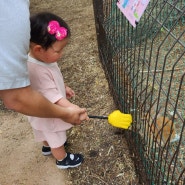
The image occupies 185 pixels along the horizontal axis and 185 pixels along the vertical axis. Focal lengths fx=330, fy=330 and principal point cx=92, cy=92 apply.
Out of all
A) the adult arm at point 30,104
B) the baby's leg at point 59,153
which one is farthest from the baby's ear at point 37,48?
the baby's leg at point 59,153

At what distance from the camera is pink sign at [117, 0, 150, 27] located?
4.74 feet

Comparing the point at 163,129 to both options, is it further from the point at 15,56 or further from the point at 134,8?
the point at 15,56

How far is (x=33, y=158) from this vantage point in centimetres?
244

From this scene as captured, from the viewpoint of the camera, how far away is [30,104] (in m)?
1.48

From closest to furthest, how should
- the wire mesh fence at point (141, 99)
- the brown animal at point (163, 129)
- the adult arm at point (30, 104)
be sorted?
the adult arm at point (30, 104), the brown animal at point (163, 129), the wire mesh fence at point (141, 99)

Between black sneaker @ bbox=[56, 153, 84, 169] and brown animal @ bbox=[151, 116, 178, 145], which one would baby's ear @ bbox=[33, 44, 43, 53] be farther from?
black sneaker @ bbox=[56, 153, 84, 169]

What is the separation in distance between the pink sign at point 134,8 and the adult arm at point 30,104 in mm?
565

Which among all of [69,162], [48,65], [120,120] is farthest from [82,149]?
[48,65]

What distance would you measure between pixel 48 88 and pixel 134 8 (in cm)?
64

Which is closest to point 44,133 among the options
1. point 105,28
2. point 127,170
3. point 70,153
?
point 70,153

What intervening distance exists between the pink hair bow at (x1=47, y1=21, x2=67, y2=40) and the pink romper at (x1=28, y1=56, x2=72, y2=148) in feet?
0.71

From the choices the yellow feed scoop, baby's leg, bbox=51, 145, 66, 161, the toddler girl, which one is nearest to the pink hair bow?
the toddler girl

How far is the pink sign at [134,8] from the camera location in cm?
144

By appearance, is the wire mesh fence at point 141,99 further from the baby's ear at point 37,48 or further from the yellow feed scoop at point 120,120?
the baby's ear at point 37,48
